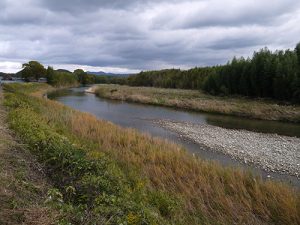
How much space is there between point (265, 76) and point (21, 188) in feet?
155

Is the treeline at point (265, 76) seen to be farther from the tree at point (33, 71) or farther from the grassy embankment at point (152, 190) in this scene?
the tree at point (33, 71)

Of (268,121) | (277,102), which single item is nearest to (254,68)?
(277,102)

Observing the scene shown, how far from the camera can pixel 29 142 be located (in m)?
9.27

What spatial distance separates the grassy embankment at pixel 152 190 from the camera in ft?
18.3

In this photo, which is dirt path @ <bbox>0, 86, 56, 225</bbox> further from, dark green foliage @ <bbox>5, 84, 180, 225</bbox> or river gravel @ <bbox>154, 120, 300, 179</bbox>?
river gravel @ <bbox>154, 120, 300, 179</bbox>

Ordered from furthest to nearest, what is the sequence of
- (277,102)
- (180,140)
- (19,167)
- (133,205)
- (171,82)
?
1. (171,82)
2. (277,102)
3. (180,140)
4. (19,167)
5. (133,205)

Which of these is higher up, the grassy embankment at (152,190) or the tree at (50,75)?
the tree at (50,75)

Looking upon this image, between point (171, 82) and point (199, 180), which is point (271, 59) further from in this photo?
point (171, 82)

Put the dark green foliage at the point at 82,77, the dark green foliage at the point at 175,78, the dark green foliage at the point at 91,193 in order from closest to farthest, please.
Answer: the dark green foliage at the point at 91,193
the dark green foliage at the point at 175,78
the dark green foliage at the point at 82,77

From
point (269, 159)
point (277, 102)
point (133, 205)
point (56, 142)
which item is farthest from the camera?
point (277, 102)

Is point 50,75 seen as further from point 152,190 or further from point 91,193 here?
point 91,193

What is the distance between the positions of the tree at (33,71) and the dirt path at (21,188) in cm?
10192

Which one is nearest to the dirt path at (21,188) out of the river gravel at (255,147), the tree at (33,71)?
the river gravel at (255,147)

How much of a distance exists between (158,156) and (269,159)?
7152 millimetres
